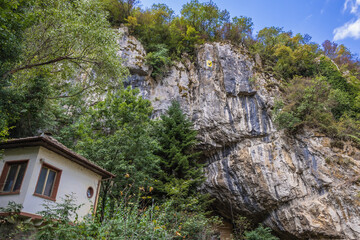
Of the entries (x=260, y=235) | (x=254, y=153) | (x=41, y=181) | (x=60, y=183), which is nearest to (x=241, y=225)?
(x=260, y=235)

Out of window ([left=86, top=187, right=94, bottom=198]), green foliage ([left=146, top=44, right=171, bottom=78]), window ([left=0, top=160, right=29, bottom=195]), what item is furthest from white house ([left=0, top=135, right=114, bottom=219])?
green foliage ([left=146, top=44, right=171, bottom=78])

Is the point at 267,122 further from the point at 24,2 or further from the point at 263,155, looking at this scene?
the point at 24,2

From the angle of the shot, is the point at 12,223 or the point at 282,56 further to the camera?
the point at 282,56

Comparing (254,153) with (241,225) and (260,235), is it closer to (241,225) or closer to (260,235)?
(241,225)

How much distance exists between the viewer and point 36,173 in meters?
8.45

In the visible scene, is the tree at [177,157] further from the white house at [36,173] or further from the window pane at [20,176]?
the window pane at [20,176]

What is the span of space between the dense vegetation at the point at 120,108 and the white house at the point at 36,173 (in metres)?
1.08

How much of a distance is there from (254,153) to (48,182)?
45.0ft

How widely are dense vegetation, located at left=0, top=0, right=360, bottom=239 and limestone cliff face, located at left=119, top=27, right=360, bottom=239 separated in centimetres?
148

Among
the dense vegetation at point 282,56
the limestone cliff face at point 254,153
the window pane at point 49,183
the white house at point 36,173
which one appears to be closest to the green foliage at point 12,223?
the white house at point 36,173

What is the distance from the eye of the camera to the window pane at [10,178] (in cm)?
844

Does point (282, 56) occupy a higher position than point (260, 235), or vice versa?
point (282, 56)

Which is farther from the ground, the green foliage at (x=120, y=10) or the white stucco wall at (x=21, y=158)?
the green foliage at (x=120, y=10)

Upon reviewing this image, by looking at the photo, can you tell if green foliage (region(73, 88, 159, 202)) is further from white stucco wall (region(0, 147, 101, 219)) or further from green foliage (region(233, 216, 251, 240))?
green foliage (region(233, 216, 251, 240))
